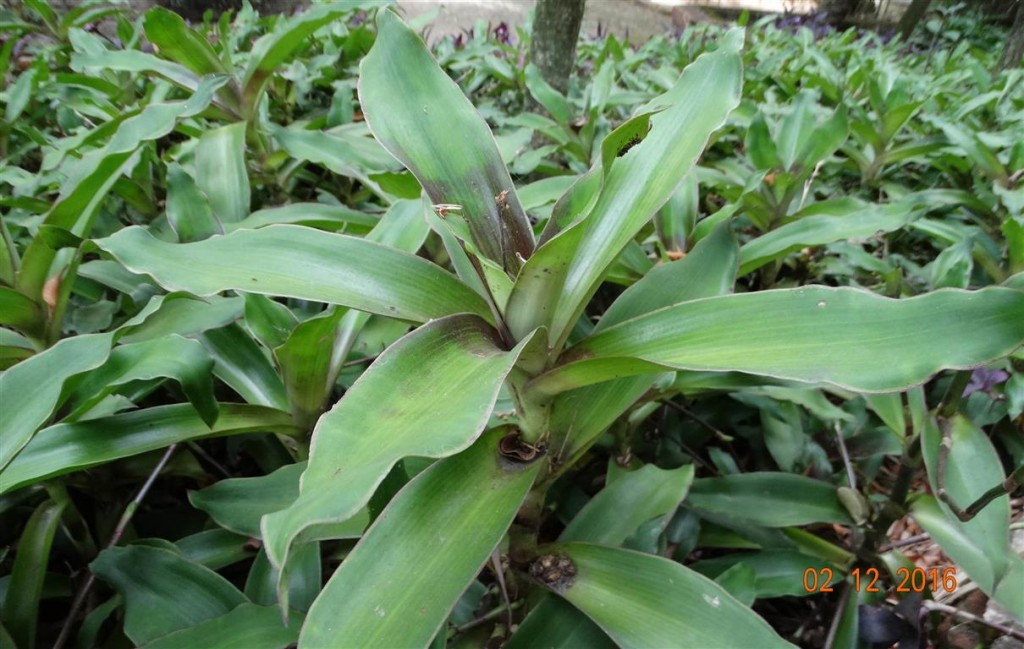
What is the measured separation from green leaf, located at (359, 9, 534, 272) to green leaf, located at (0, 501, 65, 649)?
0.67 meters

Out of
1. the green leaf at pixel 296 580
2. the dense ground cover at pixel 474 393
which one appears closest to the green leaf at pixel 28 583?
the dense ground cover at pixel 474 393

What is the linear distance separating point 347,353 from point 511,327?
32 cm

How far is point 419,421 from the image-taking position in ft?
1.57

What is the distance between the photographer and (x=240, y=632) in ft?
2.19

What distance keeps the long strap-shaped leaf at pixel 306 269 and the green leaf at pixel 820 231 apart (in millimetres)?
613

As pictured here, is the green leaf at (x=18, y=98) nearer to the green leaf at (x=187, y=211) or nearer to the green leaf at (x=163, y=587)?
the green leaf at (x=187, y=211)

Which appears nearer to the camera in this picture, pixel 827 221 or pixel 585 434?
pixel 585 434

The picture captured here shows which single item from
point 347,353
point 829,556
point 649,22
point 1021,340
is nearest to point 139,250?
point 347,353

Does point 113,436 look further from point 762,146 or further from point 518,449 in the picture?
point 762,146

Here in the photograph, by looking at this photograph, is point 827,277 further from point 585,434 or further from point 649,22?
point 649,22

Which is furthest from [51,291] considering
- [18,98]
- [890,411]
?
[890,411]

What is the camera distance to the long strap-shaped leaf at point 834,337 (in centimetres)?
46

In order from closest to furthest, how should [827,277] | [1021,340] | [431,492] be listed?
[1021,340] → [431,492] → [827,277]

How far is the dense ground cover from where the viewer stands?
1.71 feet
